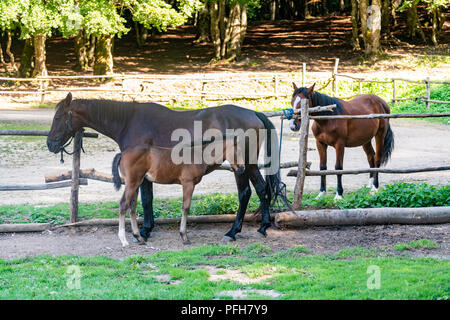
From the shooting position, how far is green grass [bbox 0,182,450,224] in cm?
830

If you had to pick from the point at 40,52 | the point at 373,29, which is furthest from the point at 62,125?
the point at 373,29

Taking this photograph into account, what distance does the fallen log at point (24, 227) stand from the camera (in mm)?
7904

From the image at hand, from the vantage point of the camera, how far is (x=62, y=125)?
739 centimetres

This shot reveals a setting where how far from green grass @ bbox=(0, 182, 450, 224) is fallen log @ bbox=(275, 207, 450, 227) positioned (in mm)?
523

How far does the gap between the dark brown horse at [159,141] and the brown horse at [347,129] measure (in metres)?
1.67

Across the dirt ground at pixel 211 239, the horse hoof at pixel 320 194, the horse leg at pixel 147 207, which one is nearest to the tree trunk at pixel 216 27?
the horse hoof at pixel 320 194

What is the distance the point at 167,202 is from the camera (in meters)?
9.40

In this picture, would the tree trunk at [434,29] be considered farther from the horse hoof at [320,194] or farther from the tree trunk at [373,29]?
the horse hoof at [320,194]

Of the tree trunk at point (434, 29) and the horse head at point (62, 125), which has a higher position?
the tree trunk at point (434, 29)

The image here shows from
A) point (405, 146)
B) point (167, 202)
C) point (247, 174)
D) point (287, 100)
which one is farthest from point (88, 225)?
point (287, 100)

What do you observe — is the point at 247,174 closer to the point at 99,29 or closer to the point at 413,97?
the point at 413,97

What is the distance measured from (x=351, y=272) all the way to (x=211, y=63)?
93.4 ft

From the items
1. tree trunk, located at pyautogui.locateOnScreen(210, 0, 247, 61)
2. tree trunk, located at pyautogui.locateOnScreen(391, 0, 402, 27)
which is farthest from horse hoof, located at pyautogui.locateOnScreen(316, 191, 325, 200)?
tree trunk, located at pyautogui.locateOnScreen(391, 0, 402, 27)

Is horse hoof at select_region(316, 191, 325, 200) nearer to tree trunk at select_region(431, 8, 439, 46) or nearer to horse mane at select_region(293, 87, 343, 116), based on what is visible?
horse mane at select_region(293, 87, 343, 116)
